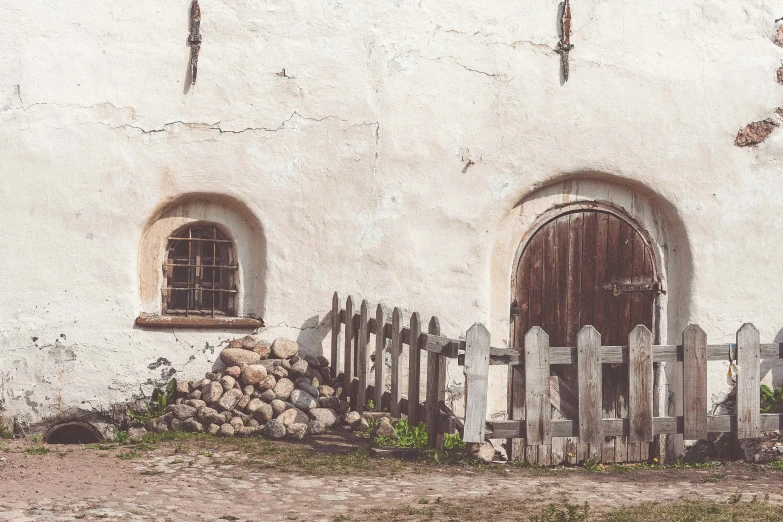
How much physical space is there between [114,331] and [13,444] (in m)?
1.10

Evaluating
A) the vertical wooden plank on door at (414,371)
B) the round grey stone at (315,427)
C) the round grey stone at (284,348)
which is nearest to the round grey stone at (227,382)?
the round grey stone at (284,348)

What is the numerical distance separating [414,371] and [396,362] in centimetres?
24

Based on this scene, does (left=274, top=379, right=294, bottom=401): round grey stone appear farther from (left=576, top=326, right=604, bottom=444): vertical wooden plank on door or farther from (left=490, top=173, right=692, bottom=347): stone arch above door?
(left=576, top=326, right=604, bottom=444): vertical wooden plank on door

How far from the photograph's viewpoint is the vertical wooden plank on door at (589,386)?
20.7 ft

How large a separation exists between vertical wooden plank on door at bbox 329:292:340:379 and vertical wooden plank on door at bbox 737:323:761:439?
3.01 meters

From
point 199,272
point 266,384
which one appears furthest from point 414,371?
point 199,272

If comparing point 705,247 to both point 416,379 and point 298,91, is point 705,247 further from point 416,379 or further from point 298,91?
point 298,91

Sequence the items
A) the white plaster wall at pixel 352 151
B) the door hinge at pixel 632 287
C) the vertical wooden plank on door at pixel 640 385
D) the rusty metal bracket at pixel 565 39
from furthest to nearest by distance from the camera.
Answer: the door hinge at pixel 632 287 → the rusty metal bracket at pixel 565 39 → the white plaster wall at pixel 352 151 → the vertical wooden plank on door at pixel 640 385

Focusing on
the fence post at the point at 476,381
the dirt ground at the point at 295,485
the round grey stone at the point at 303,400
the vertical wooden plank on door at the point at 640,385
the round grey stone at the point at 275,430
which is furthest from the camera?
the round grey stone at the point at 303,400

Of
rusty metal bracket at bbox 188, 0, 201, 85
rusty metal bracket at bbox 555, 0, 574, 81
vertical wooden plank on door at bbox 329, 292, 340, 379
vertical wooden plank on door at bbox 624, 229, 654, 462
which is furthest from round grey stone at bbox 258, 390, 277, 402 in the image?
rusty metal bracket at bbox 555, 0, 574, 81

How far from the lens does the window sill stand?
7.61m

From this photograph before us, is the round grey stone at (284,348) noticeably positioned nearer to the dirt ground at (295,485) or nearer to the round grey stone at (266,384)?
the round grey stone at (266,384)

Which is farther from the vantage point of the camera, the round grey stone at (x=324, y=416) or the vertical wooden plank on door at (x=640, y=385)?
the round grey stone at (x=324, y=416)

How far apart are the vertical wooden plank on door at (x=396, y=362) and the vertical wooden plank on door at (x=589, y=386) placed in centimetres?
129
